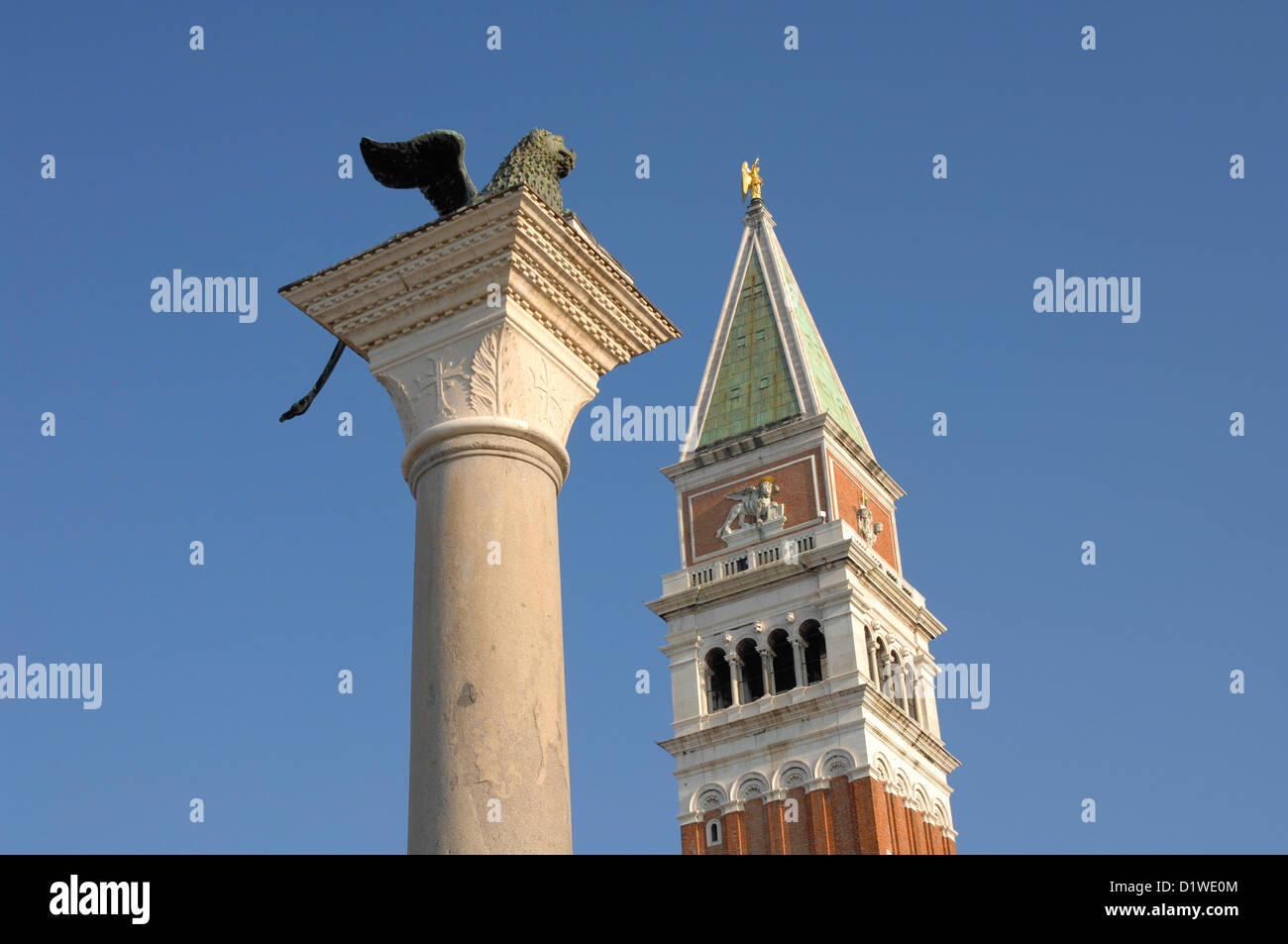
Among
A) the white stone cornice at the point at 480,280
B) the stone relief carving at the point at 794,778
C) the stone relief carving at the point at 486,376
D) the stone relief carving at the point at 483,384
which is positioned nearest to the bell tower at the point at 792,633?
the stone relief carving at the point at 794,778

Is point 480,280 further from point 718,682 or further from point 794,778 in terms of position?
point 718,682

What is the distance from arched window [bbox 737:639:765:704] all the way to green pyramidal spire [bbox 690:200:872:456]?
679 centimetres

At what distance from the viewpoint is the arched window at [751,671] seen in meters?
48.8

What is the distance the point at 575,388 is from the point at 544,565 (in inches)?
47.4

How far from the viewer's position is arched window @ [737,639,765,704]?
48844 millimetres

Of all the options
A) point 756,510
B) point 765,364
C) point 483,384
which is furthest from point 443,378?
point 765,364

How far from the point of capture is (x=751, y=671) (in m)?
49.2

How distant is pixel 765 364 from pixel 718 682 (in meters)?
9.96

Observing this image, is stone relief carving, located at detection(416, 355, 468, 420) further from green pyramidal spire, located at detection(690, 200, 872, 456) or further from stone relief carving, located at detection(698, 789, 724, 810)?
green pyramidal spire, located at detection(690, 200, 872, 456)

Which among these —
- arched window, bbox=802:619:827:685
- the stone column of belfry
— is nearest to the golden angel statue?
arched window, bbox=802:619:827:685

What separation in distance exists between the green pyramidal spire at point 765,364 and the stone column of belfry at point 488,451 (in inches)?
1671
